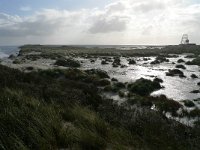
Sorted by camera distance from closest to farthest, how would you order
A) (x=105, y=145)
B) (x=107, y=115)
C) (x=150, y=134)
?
(x=105, y=145) < (x=150, y=134) < (x=107, y=115)

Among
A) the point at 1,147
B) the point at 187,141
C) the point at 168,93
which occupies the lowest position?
the point at 168,93

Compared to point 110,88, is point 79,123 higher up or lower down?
higher up

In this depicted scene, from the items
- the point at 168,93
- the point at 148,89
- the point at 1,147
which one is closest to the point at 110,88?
the point at 148,89

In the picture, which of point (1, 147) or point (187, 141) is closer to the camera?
point (1, 147)

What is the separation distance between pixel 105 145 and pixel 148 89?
16.6 m

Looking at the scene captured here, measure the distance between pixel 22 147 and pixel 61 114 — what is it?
113 inches

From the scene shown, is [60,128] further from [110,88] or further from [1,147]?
[110,88]

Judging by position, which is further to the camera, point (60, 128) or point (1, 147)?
point (60, 128)

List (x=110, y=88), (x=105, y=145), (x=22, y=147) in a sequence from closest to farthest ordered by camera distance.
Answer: (x=22, y=147) < (x=105, y=145) < (x=110, y=88)

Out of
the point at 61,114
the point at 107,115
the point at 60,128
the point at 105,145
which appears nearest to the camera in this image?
the point at 105,145

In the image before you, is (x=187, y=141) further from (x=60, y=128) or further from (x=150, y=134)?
(x=60, y=128)

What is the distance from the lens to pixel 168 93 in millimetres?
21203

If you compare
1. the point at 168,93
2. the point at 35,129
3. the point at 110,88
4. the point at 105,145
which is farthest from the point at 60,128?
the point at 168,93

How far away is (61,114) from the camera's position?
24.8 feet
